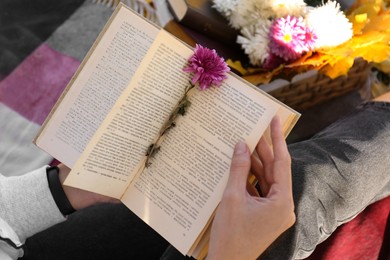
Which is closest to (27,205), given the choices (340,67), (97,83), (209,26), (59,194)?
(59,194)

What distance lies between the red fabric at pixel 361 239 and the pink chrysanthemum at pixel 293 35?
1.05 ft

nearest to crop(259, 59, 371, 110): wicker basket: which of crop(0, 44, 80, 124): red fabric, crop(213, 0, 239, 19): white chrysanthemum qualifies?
crop(213, 0, 239, 19): white chrysanthemum

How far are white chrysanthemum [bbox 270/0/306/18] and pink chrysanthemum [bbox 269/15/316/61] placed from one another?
0.02m

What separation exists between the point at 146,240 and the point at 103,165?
26 centimetres

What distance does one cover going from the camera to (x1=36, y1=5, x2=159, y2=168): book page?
0.61 metres

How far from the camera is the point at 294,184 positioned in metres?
0.67

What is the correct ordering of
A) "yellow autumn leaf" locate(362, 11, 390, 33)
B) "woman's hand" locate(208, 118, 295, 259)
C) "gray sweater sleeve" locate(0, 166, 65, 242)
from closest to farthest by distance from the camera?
"woman's hand" locate(208, 118, 295, 259), "gray sweater sleeve" locate(0, 166, 65, 242), "yellow autumn leaf" locate(362, 11, 390, 33)

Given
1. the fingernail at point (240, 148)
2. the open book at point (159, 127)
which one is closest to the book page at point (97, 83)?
the open book at point (159, 127)

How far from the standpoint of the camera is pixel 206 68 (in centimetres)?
59

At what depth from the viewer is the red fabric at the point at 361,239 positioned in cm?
75

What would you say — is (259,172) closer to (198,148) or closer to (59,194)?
(198,148)

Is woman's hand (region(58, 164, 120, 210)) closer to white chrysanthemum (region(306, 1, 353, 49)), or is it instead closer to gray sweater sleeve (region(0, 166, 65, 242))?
gray sweater sleeve (region(0, 166, 65, 242))

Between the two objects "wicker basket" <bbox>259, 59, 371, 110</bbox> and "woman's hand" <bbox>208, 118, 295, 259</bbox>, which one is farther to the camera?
"wicker basket" <bbox>259, 59, 371, 110</bbox>

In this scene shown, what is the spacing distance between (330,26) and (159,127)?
368 millimetres
